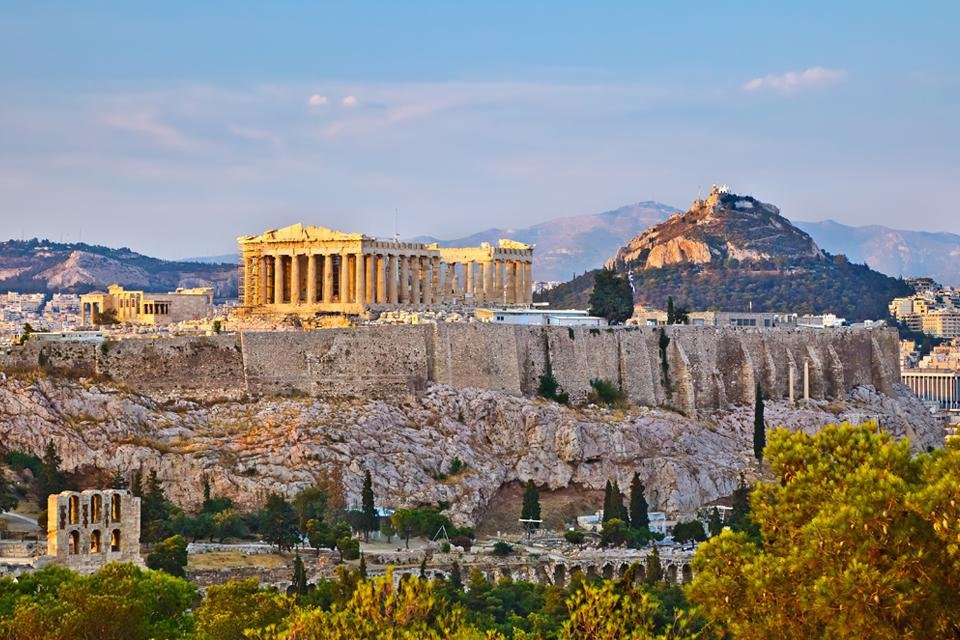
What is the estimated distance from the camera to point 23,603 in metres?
37.4

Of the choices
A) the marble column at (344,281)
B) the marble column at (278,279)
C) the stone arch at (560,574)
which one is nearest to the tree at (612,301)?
the marble column at (344,281)

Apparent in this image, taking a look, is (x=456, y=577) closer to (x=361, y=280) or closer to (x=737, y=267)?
(x=361, y=280)

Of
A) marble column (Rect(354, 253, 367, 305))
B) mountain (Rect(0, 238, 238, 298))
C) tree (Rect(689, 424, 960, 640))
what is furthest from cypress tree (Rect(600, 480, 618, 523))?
mountain (Rect(0, 238, 238, 298))

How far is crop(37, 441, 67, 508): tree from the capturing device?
5890 centimetres

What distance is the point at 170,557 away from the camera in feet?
171

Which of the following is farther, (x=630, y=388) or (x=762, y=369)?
(x=762, y=369)

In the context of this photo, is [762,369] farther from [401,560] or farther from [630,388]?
[401,560]

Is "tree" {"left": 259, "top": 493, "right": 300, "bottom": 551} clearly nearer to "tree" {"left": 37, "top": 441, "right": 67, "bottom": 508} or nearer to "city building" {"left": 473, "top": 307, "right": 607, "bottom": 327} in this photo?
"tree" {"left": 37, "top": 441, "right": 67, "bottom": 508}

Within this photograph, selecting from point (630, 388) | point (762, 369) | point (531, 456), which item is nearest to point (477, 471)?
point (531, 456)

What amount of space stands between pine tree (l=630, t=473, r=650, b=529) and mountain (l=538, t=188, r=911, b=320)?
8474cm

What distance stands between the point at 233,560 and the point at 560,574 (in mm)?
10223

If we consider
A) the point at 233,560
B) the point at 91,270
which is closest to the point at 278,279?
the point at 233,560

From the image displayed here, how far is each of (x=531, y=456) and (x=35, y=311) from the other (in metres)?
79.6

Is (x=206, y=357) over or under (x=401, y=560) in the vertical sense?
over
